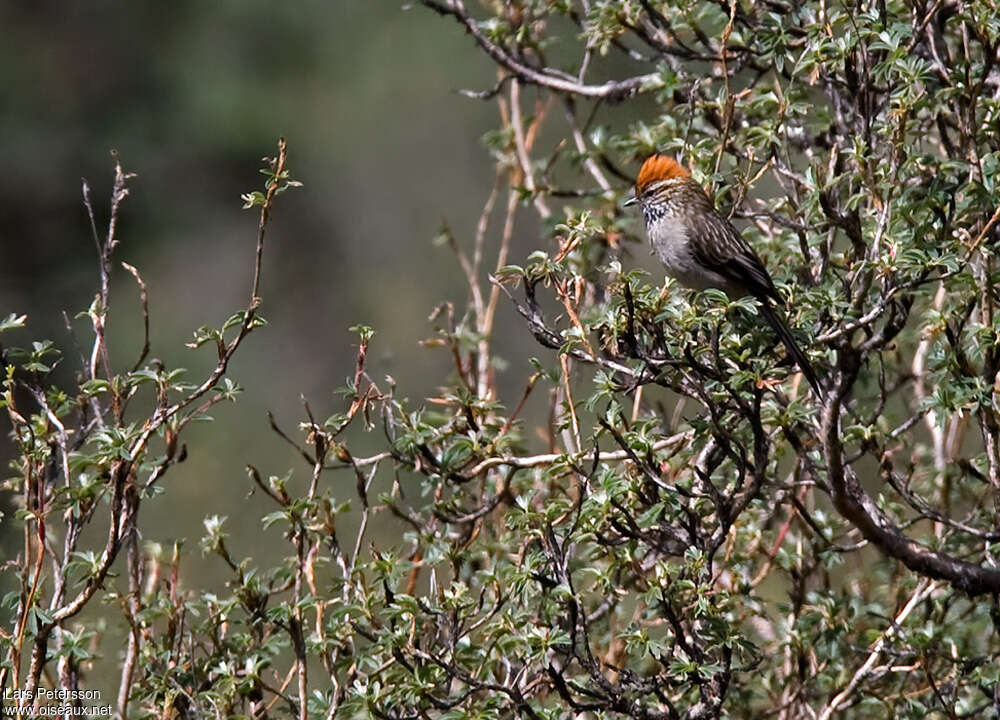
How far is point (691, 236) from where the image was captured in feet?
12.1

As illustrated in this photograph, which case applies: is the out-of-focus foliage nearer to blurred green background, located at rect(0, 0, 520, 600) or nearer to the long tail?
the long tail

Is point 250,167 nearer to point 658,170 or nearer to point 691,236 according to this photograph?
point 658,170

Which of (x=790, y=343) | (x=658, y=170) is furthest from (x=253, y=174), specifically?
(x=790, y=343)

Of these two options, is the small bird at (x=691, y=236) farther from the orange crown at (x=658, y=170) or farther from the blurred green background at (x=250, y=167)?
the blurred green background at (x=250, y=167)

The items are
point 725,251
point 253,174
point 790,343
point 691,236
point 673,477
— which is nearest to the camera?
point 790,343

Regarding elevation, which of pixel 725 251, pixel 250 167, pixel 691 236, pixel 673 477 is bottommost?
pixel 673 477

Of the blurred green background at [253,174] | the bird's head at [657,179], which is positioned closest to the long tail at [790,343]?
the bird's head at [657,179]

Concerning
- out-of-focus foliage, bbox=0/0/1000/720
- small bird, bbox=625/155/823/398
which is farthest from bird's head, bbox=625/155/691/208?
out-of-focus foliage, bbox=0/0/1000/720

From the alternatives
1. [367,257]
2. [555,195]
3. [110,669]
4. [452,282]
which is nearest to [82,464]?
[110,669]

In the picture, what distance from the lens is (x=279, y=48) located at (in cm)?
1488

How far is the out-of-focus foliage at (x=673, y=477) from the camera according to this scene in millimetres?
2840

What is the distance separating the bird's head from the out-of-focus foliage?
0.41ft

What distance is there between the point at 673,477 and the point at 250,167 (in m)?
11.6

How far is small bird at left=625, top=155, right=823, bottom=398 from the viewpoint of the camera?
3475mm
